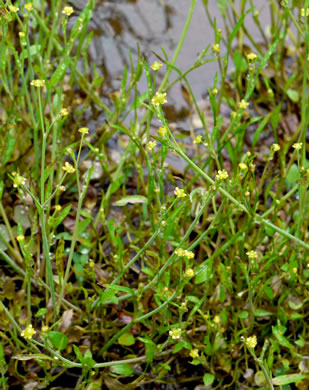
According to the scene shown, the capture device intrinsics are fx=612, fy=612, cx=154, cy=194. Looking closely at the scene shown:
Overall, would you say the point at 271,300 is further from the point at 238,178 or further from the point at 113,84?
the point at 113,84

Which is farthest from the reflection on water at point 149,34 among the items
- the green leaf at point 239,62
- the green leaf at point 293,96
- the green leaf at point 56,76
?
the green leaf at point 56,76

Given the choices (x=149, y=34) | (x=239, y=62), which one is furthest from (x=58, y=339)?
(x=149, y=34)

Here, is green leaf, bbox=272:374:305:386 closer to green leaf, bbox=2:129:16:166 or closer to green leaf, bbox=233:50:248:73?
green leaf, bbox=2:129:16:166

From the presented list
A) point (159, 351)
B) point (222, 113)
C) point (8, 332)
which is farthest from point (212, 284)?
point (222, 113)

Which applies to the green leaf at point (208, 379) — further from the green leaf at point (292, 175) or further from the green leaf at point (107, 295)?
the green leaf at point (292, 175)

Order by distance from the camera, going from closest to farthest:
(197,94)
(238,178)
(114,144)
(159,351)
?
(238,178) < (159,351) < (114,144) < (197,94)

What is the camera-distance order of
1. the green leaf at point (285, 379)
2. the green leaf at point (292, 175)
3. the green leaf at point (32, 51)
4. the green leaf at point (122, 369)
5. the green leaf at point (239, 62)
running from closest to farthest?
1. the green leaf at point (285, 379)
2. the green leaf at point (122, 369)
3. the green leaf at point (32, 51)
4. the green leaf at point (292, 175)
5. the green leaf at point (239, 62)
